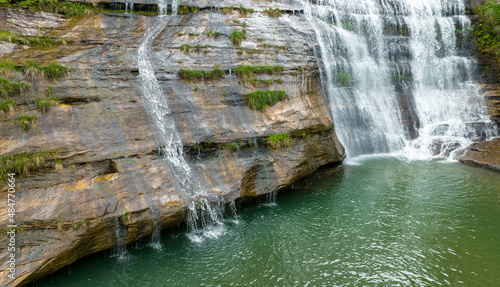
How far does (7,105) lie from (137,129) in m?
3.63

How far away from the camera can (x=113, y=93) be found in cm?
996

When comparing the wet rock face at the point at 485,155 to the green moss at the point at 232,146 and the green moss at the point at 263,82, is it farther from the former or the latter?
the green moss at the point at 232,146

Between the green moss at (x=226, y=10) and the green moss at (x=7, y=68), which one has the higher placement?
the green moss at (x=226, y=10)

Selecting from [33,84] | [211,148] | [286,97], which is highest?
[33,84]

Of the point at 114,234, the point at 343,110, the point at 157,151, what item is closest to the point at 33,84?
the point at 157,151

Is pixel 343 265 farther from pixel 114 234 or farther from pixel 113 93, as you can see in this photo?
pixel 113 93

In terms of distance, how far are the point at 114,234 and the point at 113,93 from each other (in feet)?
16.4

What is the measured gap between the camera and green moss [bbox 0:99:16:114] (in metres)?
8.12

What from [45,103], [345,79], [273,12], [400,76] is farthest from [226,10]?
[400,76]

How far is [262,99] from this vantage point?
12133 mm

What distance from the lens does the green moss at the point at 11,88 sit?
8.34 meters

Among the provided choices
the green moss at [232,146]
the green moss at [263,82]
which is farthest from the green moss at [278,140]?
the green moss at [263,82]

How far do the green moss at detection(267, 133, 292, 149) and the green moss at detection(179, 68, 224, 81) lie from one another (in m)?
3.63

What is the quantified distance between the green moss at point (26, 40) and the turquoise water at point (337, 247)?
8.93 metres
